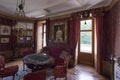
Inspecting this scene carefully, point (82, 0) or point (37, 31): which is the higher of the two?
point (82, 0)

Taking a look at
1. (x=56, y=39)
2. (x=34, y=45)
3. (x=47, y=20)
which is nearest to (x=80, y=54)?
(x=56, y=39)

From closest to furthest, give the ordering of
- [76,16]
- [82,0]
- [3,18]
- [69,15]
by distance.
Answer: [82,0], [76,16], [69,15], [3,18]

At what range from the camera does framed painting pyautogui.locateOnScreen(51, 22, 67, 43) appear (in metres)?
5.72

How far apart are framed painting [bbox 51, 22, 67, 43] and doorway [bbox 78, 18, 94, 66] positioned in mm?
964

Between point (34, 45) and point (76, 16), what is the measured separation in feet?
13.2

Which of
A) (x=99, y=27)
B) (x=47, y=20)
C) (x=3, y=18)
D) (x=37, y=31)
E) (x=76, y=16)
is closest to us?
(x=99, y=27)

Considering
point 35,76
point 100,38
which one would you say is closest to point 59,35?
point 100,38

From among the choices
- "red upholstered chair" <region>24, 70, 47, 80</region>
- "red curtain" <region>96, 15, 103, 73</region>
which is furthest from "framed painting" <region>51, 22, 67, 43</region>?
"red upholstered chair" <region>24, 70, 47, 80</region>

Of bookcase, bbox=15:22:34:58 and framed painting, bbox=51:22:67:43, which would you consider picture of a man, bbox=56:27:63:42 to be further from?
bookcase, bbox=15:22:34:58

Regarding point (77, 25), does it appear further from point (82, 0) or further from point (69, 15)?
point (82, 0)

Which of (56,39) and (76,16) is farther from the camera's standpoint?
(56,39)

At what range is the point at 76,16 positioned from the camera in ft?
17.0

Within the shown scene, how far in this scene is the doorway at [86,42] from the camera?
535 centimetres

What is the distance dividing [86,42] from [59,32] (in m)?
1.74
